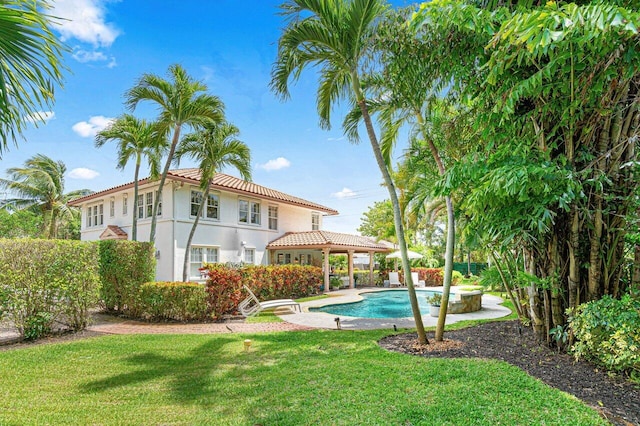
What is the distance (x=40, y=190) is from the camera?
2992cm

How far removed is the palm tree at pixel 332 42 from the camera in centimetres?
649

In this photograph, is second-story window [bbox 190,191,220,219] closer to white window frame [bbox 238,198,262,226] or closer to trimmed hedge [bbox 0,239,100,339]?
white window frame [bbox 238,198,262,226]

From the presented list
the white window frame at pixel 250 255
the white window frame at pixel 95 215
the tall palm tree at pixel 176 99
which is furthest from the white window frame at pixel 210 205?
the white window frame at pixel 95 215

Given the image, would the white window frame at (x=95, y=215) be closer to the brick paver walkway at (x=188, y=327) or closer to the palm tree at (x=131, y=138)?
the palm tree at (x=131, y=138)

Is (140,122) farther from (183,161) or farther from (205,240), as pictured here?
(205,240)

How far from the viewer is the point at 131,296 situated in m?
11.6

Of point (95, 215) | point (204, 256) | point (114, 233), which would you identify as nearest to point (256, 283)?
point (204, 256)

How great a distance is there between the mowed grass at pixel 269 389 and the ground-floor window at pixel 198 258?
1160 centimetres

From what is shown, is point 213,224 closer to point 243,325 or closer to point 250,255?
point 250,255

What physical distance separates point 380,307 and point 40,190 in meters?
29.6

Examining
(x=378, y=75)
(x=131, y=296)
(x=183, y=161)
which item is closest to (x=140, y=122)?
(x=183, y=161)

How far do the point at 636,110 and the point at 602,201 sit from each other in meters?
1.49

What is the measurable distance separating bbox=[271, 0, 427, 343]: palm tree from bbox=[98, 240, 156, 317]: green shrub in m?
7.54

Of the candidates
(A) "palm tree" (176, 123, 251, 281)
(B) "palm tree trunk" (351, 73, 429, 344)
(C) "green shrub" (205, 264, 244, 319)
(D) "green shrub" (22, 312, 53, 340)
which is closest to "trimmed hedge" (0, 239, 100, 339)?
(D) "green shrub" (22, 312, 53, 340)
